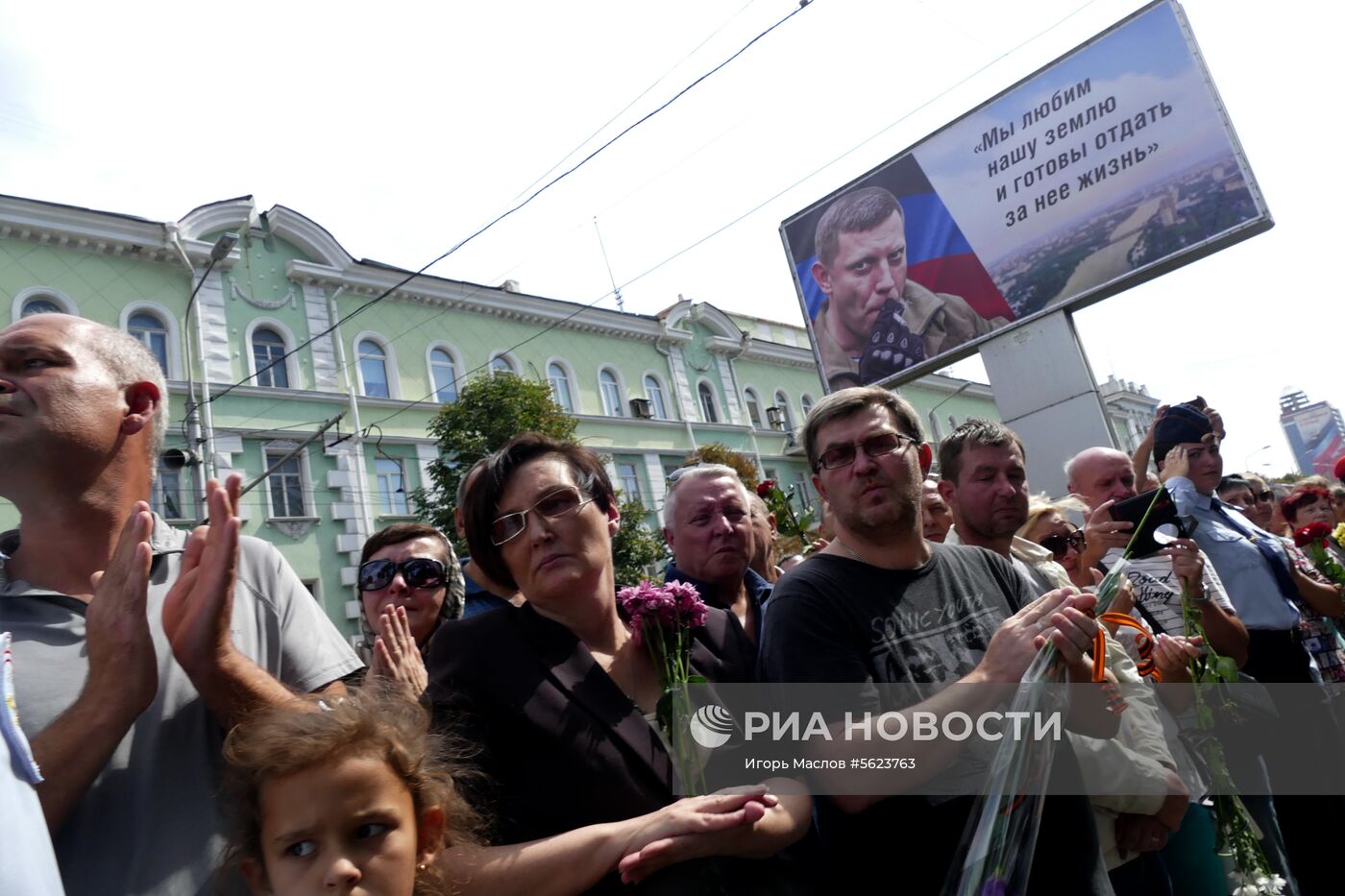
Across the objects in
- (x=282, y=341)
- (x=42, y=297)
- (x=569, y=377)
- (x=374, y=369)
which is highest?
(x=42, y=297)

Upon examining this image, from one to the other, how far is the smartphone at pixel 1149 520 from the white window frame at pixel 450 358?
838 inches

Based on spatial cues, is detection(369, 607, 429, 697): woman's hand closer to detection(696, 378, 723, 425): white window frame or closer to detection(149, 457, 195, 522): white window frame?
detection(149, 457, 195, 522): white window frame

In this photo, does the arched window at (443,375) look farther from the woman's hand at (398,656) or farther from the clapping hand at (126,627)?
the clapping hand at (126,627)

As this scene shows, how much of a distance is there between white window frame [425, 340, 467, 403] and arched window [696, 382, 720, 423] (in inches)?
351

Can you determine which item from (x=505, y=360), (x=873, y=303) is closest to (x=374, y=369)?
(x=505, y=360)

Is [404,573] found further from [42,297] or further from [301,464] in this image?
[42,297]

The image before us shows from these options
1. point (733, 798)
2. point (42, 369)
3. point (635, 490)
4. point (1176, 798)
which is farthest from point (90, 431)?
point (635, 490)

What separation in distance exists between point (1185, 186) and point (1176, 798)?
37.2ft

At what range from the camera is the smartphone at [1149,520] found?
2.75 meters

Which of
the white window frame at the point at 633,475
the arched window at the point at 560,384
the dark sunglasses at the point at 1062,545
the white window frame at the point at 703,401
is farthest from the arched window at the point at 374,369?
the dark sunglasses at the point at 1062,545

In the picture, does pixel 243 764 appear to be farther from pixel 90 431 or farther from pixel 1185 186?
pixel 1185 186

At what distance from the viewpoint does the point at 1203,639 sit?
10.3 ft

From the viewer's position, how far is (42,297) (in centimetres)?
1706

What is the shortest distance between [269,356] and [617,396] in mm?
10471
